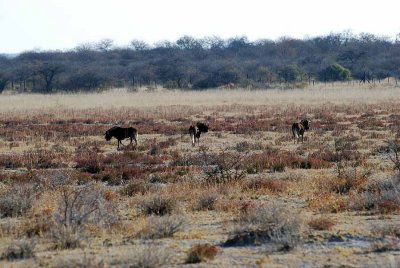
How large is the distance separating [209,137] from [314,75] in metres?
68.7

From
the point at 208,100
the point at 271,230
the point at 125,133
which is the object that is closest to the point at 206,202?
the point at 271,230

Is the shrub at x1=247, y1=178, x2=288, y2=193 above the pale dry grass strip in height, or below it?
above

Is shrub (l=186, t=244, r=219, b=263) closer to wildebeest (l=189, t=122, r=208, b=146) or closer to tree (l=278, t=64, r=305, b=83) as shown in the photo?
wildebeest (l=189, t=122, r=208, b=146)

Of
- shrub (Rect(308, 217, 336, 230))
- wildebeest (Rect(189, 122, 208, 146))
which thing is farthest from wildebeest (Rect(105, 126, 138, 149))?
shrub (Rect(308, 217, 336, 230))

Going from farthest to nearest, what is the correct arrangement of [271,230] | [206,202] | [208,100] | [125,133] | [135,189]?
[208,100], [125,133], [135,189], [206,202], [271,230]

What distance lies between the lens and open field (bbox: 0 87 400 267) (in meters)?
8.67

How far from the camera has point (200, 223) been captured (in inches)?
430

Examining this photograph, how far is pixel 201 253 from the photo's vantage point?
841 centimetres

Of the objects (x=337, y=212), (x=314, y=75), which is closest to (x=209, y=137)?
(x=337, y=212)

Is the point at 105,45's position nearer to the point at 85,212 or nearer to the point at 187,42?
the point at 187,42

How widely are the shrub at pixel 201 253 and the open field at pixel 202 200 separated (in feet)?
0.06

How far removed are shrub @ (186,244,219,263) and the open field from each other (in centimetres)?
2

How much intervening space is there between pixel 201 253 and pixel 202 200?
12.7ft

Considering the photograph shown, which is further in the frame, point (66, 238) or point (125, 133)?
point (125, 133)
